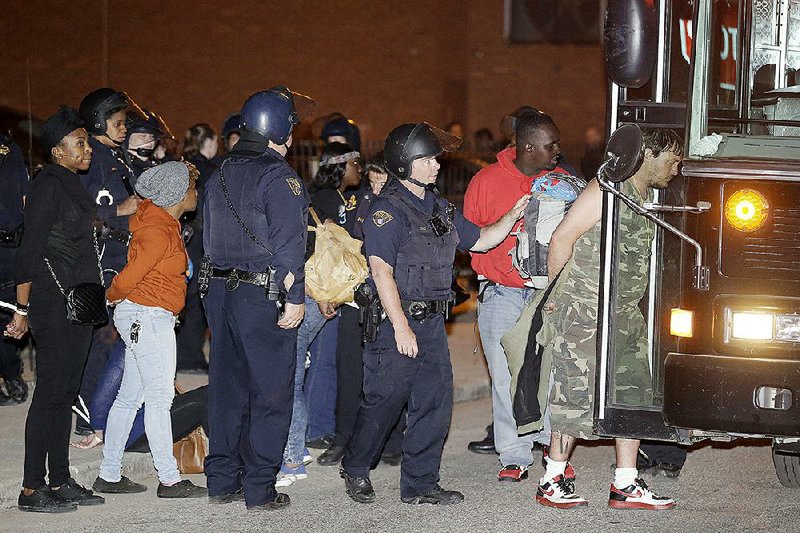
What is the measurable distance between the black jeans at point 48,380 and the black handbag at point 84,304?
0.21 ft

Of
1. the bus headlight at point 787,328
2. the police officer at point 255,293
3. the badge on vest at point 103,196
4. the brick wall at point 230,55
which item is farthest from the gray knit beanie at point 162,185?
the brick wall at point 230,55

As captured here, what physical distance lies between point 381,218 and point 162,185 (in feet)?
4.06

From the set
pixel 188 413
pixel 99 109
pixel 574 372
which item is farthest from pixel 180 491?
pixel 99 109

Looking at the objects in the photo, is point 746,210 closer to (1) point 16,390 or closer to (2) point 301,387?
(2) point 301,387

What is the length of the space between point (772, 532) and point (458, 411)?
13.8 feet

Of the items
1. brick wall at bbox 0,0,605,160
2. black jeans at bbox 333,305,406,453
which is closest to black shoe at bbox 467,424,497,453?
black jeans at bbox 333,305,406,453

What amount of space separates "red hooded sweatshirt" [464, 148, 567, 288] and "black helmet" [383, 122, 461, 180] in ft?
2.86

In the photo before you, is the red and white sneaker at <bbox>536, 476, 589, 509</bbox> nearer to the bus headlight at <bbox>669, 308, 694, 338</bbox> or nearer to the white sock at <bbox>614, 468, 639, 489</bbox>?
the white sock at <bbox>614, 468, 639, 489</bbox>

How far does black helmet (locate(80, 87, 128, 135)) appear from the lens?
812cm

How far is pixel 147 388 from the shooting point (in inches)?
284

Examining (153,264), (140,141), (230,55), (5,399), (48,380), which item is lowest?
(5,399)

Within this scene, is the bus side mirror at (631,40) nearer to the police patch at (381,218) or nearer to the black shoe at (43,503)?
the police patch at (381,218)

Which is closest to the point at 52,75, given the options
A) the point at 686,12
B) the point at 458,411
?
the point at 458,411

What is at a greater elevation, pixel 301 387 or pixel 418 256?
pixel 418 256
